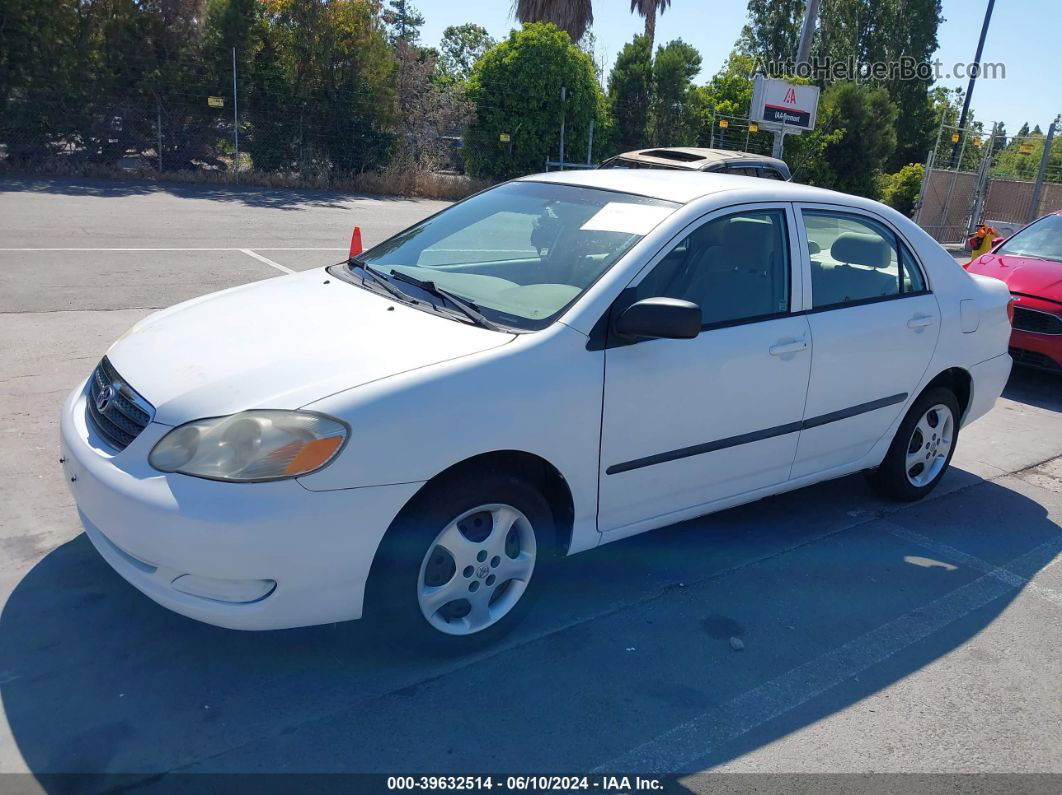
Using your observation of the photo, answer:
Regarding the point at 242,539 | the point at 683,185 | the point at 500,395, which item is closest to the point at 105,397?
the point at 242,539

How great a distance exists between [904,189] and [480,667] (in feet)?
82.3

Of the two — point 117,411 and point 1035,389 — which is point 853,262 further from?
point 1035,389

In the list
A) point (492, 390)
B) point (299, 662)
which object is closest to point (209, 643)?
point (299, 662)

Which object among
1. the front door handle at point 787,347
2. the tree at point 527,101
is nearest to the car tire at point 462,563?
the front door handle at point 787,347

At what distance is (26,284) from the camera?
873 cm

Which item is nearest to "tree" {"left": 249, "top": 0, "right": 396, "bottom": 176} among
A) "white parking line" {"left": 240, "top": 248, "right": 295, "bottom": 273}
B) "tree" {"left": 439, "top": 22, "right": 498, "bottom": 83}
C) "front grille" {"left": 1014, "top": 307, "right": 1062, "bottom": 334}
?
"white parking line" {"left": 240, "top": 248, "right": 295, "bottom": 273}

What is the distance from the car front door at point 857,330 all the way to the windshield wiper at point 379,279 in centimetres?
186

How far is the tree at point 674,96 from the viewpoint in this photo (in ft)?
85.1

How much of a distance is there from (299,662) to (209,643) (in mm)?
355

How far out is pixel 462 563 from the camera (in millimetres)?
3236

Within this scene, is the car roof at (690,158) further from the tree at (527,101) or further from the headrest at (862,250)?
the tree at (527,101)

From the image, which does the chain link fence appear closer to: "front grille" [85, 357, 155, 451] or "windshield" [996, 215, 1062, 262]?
"windshield" [996, 215, 1062, 262]

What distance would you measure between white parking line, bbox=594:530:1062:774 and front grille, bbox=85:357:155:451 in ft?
6.27

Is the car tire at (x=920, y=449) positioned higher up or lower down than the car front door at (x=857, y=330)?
lower down
